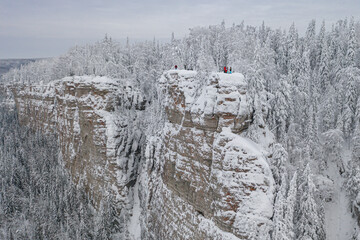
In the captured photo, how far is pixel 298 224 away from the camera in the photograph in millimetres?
21719

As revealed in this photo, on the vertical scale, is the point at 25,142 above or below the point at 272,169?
below

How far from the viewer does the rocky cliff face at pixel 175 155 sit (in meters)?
18.5

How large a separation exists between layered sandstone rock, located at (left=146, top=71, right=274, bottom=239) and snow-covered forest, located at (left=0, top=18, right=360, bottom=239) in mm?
1657

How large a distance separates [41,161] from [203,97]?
45.0 meters

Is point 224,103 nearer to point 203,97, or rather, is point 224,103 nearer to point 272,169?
point 203,97

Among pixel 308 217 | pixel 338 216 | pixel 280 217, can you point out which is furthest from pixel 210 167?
pixel 338 216

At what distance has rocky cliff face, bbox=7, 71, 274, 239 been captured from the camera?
18531 mm

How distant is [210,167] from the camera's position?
21.4 metres

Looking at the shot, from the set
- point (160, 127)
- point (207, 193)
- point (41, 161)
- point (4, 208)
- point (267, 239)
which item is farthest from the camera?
point (41, 161)

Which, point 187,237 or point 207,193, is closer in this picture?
point 207,193

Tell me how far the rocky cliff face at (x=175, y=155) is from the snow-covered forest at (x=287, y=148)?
2.28m

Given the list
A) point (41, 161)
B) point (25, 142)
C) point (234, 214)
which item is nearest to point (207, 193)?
point (234, 214)

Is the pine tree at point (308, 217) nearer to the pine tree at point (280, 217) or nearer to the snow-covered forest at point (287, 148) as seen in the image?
the snow-covered forest at point (287, 148)

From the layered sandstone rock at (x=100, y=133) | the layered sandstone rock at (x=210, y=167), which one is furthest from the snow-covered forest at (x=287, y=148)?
the layered sandstone rock at (x=100, y=133)
